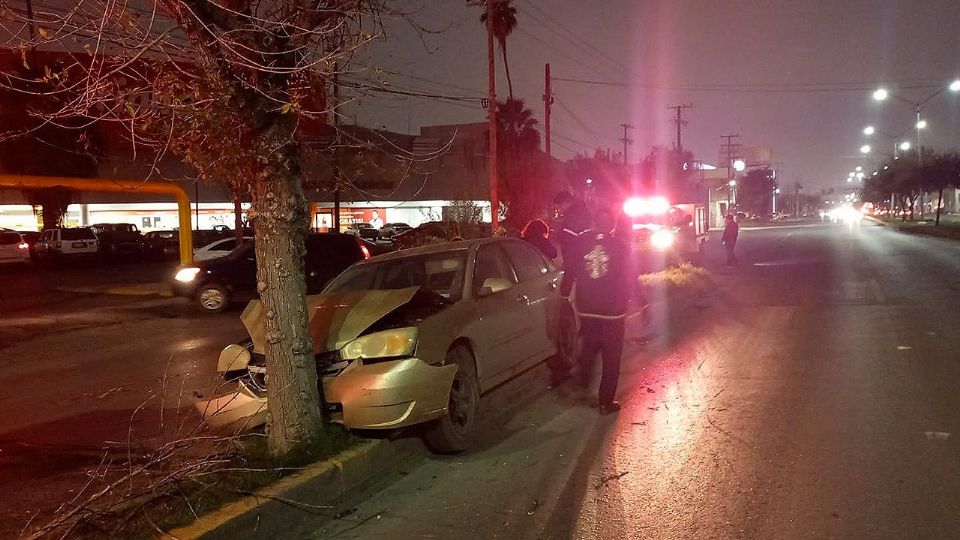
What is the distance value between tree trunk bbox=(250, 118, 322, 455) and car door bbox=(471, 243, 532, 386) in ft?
5.49

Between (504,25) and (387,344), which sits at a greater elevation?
(504,25)

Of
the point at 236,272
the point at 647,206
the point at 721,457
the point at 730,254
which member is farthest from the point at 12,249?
the point at 721,457

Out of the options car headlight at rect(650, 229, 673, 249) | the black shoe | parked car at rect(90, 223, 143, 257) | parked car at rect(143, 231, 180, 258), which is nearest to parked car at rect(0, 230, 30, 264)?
parked car at rect(90, 223, 143, 257)

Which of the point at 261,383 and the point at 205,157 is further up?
the point at 205,157

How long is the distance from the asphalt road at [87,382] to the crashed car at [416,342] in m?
0.83

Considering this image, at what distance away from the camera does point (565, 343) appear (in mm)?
8688

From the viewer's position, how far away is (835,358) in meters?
9.27

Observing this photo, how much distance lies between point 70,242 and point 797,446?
3757 centimetres

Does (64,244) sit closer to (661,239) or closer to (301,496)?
(661,239)

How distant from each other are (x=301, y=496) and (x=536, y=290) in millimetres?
3781

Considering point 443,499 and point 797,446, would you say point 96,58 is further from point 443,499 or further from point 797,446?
point 797,446

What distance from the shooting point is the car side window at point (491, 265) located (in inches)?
281

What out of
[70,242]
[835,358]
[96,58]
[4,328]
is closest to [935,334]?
[835,358]

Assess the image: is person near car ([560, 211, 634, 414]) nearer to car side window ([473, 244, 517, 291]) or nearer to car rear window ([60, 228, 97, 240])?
car side window ([473, 244, 517, 291])
